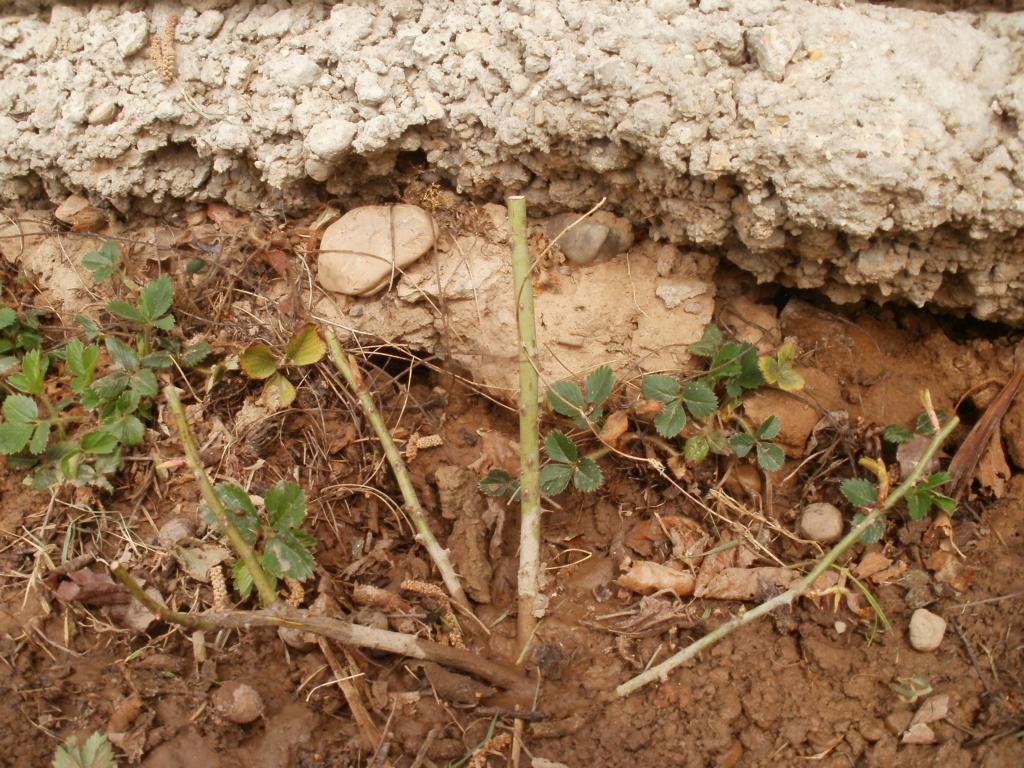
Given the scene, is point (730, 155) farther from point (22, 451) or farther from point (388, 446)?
point (22, 451)

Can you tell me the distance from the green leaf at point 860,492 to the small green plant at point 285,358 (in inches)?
51.3

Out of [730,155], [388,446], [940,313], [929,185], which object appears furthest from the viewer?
[940,313]

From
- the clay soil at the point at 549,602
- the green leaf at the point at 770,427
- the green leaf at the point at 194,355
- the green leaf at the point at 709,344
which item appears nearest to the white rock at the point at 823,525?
the clay soil at the point at 549,602

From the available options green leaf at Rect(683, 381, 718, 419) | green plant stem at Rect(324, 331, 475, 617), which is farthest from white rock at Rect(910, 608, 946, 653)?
green plant stem at Rect(324, 331, 475, 617)

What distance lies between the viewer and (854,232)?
1883 mm

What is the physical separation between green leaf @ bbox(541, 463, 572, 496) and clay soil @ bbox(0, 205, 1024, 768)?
0.14m

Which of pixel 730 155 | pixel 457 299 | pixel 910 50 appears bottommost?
pixel 457 299

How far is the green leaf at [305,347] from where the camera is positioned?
7.39 feet

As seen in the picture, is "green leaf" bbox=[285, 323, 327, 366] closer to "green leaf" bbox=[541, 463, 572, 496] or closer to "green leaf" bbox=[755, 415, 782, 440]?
"green leaf" bbox=[541, 463, 572, 496]

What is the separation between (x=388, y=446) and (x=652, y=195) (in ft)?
2.87

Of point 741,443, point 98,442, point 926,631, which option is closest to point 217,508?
point 98,442

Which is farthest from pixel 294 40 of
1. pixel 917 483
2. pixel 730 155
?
pixel 917 483

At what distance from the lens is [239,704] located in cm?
184

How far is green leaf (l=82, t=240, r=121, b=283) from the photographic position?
7.75 feet
